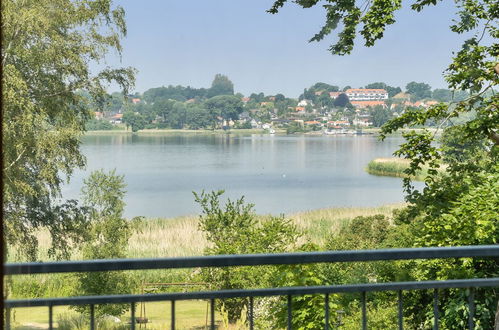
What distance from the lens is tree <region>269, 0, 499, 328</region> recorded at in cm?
557

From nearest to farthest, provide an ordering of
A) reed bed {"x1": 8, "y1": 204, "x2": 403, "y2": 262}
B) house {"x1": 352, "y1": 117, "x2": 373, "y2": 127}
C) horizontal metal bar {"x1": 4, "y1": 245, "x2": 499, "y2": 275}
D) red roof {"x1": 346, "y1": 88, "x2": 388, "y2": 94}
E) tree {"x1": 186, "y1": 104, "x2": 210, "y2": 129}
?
horizontal metal bar {"x1": 4, "y1": 245, "x2": 499, "y2": 275} < reed bed {"x1": 8, "y1": 204, "x2": 403, "y2": 262} < tree {"x1": 186, "y1": 104, "x2": 210, "y2": 129} < house {"x1": 352, "y1": 117, "x2": 373, "y2": 127} < red roof {"x1": 346, "y1": 88, "x2": 388, "y2": 94}

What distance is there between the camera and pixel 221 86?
52562 millimetres

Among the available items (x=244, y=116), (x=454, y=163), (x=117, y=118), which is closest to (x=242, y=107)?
(x=244, y=116)

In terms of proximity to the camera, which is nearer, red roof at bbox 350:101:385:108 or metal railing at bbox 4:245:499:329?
metal railing at bbox 4:245:499:329

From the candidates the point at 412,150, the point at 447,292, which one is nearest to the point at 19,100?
the point at 412,150

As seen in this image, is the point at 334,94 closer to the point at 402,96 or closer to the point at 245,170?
the point at 402,96

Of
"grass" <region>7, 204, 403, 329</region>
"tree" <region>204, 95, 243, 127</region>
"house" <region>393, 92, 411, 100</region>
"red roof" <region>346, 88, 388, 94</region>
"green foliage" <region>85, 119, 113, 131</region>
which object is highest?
"red roof" <region>346, 88, 388, 94</region>

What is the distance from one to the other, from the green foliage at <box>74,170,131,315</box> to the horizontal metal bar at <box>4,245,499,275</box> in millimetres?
7792

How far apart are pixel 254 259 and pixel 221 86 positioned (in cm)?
5147

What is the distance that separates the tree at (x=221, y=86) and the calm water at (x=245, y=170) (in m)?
5.70

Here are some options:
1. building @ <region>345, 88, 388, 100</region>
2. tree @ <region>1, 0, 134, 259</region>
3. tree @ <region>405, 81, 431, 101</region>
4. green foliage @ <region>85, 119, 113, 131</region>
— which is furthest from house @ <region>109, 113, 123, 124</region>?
tree @ <region>1, 0, 134, 259</region>

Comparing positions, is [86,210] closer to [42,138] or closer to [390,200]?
[42,138]

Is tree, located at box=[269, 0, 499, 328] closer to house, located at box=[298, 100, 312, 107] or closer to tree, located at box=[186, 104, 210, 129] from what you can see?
tree, located at box=[186, 104, 210, 129]

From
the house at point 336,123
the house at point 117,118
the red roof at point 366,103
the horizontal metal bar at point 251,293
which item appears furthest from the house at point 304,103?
the horizontal metal bar at point 251,293
